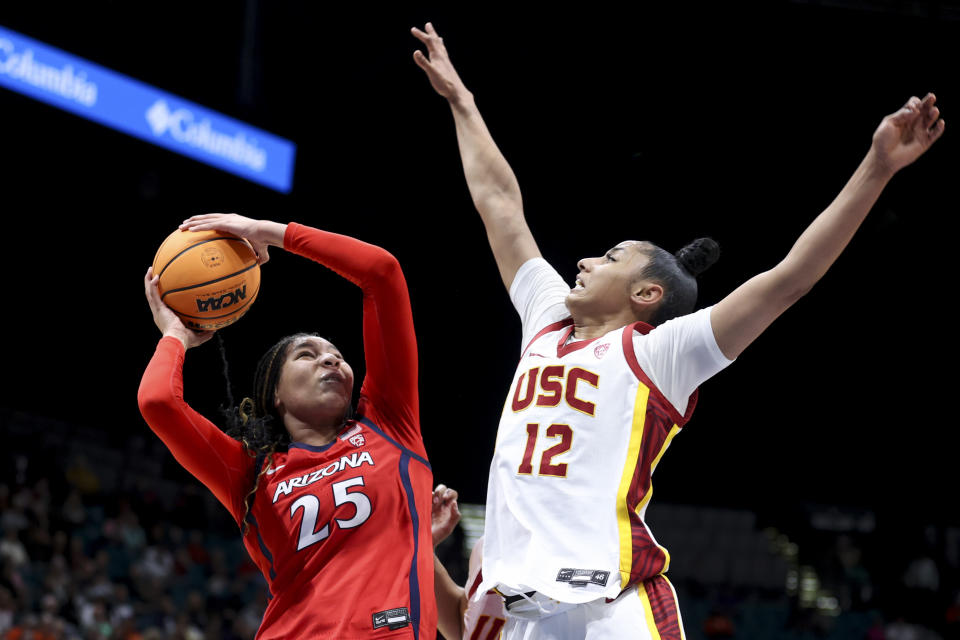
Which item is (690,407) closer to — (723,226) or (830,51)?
(830,51)

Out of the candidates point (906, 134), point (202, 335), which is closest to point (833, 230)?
point (906, 134)

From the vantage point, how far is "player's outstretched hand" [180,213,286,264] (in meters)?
3.36

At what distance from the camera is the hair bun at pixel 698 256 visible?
3.29m

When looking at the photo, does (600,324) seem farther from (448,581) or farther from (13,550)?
(13,550)

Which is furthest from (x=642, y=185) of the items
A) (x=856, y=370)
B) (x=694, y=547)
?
(x=694, y=547)

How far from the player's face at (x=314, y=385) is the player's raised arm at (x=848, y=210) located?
1.36 m

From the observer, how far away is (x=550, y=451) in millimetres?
2814

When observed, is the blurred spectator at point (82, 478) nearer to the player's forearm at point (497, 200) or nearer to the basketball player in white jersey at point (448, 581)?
the basketball player in white jersey at point (448, 581)

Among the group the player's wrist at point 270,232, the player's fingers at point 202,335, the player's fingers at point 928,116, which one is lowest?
the player's fingers at point 202,335

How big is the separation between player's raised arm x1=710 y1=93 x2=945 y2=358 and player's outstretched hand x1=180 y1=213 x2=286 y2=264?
1.51m

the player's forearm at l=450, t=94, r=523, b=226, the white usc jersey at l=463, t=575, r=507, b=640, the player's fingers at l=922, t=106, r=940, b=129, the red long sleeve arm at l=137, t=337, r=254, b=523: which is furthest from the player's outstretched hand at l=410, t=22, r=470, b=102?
A: the white usc jersey at l=463, t=575, r=507, b=640

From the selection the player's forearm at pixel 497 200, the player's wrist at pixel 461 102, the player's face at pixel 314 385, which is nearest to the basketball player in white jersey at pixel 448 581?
the player's face at pixel 314 385

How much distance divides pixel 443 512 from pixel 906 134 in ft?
6.58

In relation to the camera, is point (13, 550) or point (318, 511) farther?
point (13, 550)
